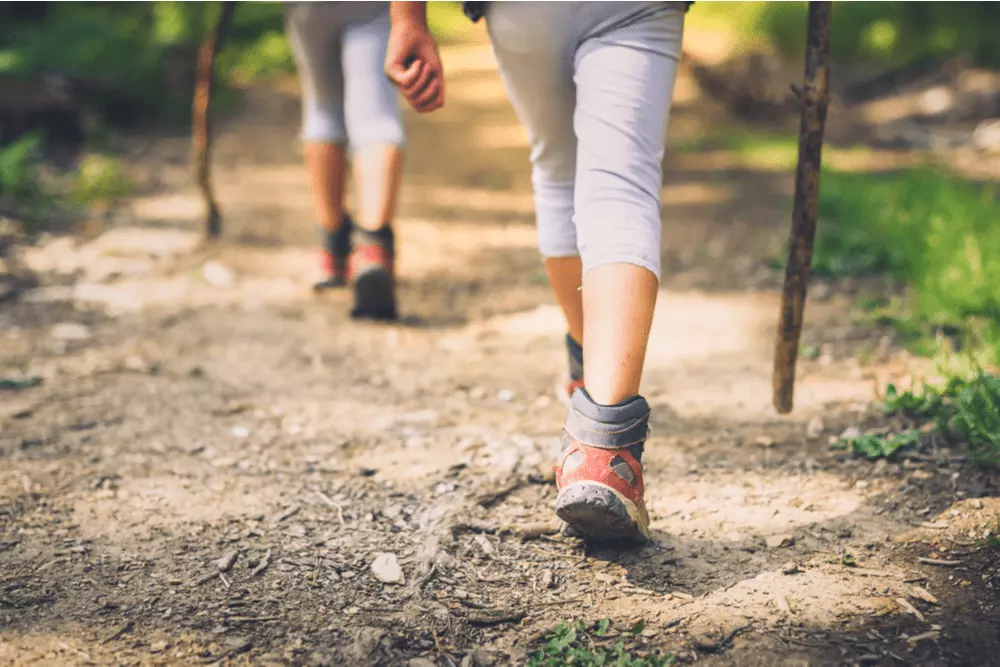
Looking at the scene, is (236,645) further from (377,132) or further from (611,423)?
(377,132)

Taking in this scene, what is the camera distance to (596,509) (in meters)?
1.63

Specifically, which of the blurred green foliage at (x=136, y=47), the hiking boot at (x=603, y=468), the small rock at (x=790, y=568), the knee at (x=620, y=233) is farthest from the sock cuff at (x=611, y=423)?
the blurred green foliage at (x=136, y=47)

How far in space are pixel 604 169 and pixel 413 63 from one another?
0.44 metres

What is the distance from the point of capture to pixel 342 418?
8.32 ft

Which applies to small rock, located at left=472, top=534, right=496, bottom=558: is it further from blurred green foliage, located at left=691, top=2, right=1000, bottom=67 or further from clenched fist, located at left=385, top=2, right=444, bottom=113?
blurred green foliage, located at left=691, top=2, right=1000, bottom=67

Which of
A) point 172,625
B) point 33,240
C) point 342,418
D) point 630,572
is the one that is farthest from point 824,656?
point 33,240

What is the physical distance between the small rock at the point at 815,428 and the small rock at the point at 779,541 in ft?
1.75

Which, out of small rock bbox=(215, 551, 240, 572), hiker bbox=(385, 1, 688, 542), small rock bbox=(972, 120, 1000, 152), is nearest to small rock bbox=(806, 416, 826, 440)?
hiker bbox=(385, 1, 688, 542)

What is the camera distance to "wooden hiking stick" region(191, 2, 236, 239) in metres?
3.88

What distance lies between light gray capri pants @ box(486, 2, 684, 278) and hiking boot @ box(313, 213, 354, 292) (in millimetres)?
1880

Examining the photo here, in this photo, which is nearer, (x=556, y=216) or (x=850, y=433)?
(x=556, y=216)

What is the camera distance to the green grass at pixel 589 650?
4.80 ft

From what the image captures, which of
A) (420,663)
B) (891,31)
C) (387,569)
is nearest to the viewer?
(420,663)

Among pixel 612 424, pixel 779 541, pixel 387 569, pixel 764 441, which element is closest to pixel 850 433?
pixel 764 441
